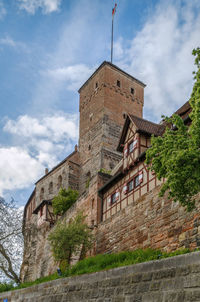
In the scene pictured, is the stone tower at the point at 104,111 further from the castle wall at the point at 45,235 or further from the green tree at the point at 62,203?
the castle wall at the point at 45,235

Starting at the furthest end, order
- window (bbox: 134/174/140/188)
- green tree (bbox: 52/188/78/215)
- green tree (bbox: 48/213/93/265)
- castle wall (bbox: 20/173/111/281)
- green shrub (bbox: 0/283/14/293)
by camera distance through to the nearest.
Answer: green tree (bbox: 52/188/78/215)
castle wall (bbox: 20/173/111/281)
green shrub (bbox: 0/283/14/293)
green tree (bbox: 48/213/93/265)
window (bbox: 134/174/140/188)

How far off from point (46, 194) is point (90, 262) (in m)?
29.3

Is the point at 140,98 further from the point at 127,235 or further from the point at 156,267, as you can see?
the point at 156,267

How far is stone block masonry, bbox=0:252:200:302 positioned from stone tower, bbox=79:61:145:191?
1027 inches

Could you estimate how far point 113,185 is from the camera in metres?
23.2

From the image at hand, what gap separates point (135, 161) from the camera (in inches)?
822

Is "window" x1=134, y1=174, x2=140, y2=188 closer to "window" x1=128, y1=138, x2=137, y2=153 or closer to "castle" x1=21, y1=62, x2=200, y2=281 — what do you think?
"castle" x1=21, y1=62, x2=200, y2=281

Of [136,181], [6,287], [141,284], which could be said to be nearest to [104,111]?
[136,181]

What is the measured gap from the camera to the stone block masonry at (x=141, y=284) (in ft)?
28.3

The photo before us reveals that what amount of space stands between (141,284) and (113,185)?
13324mm

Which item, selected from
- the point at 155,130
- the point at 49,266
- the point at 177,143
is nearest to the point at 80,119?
the point at 49,266

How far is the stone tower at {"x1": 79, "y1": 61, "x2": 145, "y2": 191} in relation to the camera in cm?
4022

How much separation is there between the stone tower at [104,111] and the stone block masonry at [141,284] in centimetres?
2608

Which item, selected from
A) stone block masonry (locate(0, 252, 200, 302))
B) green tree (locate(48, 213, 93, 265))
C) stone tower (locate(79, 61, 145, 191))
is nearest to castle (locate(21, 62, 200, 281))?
stone tower (locate(79, 61, 145, 191))
